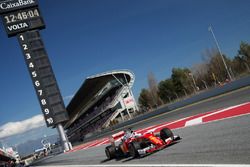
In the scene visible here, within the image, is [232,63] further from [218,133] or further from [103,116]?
[218,133]

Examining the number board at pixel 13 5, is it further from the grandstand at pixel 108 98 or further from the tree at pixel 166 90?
the tree at pixel 166 90

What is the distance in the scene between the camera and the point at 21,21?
31562mm

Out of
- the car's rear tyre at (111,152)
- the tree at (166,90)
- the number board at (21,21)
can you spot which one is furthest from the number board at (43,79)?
the tree at (166,90)

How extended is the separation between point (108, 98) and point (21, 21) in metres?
40.5

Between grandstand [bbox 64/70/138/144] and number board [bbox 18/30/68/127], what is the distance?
28730mm

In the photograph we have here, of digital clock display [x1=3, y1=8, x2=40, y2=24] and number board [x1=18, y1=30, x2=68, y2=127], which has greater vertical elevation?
digital clock display [x1=3, y1=8, x2=40, y2=24]

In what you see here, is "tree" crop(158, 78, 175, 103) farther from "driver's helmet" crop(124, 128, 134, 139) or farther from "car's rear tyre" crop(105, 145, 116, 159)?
"driver's helmet" crop(124, 128, 134, 139)

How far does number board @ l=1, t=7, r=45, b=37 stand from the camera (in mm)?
31156

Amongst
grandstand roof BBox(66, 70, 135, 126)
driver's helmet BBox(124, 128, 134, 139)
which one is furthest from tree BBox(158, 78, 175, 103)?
driver's helmet BBox(124, 128, 134, 139)

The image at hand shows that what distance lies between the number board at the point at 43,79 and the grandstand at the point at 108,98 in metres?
28.7

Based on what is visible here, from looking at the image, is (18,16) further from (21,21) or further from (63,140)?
(63,140)

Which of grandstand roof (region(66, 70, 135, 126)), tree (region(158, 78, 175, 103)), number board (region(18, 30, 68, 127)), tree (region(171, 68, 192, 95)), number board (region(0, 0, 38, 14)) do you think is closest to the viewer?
number board (region(18, 30, 68, 127))

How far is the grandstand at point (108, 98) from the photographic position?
64750 mm

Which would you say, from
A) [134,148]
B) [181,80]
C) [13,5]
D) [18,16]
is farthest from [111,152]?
[181,80]
